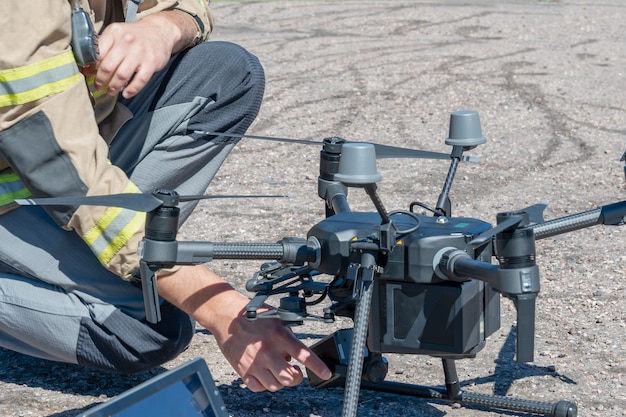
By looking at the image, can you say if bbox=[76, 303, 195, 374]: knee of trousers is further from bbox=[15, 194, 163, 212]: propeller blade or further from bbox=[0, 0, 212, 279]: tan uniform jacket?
bbox=[15, 194, 163, 212]: propeller blade

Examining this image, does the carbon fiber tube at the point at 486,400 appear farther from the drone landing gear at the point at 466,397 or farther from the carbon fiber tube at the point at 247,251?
the carbon fiber tube at the point at 247,251

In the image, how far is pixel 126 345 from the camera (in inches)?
101

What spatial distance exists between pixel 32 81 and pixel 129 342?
773 mm

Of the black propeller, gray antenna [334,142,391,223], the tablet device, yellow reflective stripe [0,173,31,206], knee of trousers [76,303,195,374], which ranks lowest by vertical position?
knee of trousers [76,303,195,374]

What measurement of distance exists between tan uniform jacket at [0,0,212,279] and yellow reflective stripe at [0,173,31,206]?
8.4 inches

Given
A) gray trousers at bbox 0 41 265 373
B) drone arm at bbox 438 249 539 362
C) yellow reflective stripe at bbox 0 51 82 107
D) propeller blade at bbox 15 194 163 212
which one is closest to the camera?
drone arm at bbox 438 249 539 362

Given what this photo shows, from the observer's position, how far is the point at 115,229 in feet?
7.04

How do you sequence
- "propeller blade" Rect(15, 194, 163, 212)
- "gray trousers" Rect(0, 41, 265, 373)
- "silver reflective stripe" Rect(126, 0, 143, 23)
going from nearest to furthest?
"propeller blade" Rect(15, 194, 163, 212) → "gray trousers" Rect(0, 41, 265, 373) → "silver reflective stripe" Rect(126, 0, 143, 23)

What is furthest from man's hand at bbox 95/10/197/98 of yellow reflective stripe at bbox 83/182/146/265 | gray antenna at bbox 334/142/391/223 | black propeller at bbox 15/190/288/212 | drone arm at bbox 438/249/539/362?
drone arm at bbox 438/249/539/362

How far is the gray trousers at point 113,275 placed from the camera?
253 cm

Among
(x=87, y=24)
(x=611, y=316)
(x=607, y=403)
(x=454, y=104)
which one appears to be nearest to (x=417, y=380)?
(x=607, y=403)

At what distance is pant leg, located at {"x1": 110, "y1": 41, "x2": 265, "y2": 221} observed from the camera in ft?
9.04

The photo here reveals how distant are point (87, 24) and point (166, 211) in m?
0.57

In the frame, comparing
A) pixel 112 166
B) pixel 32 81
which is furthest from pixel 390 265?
pixel 32 81
